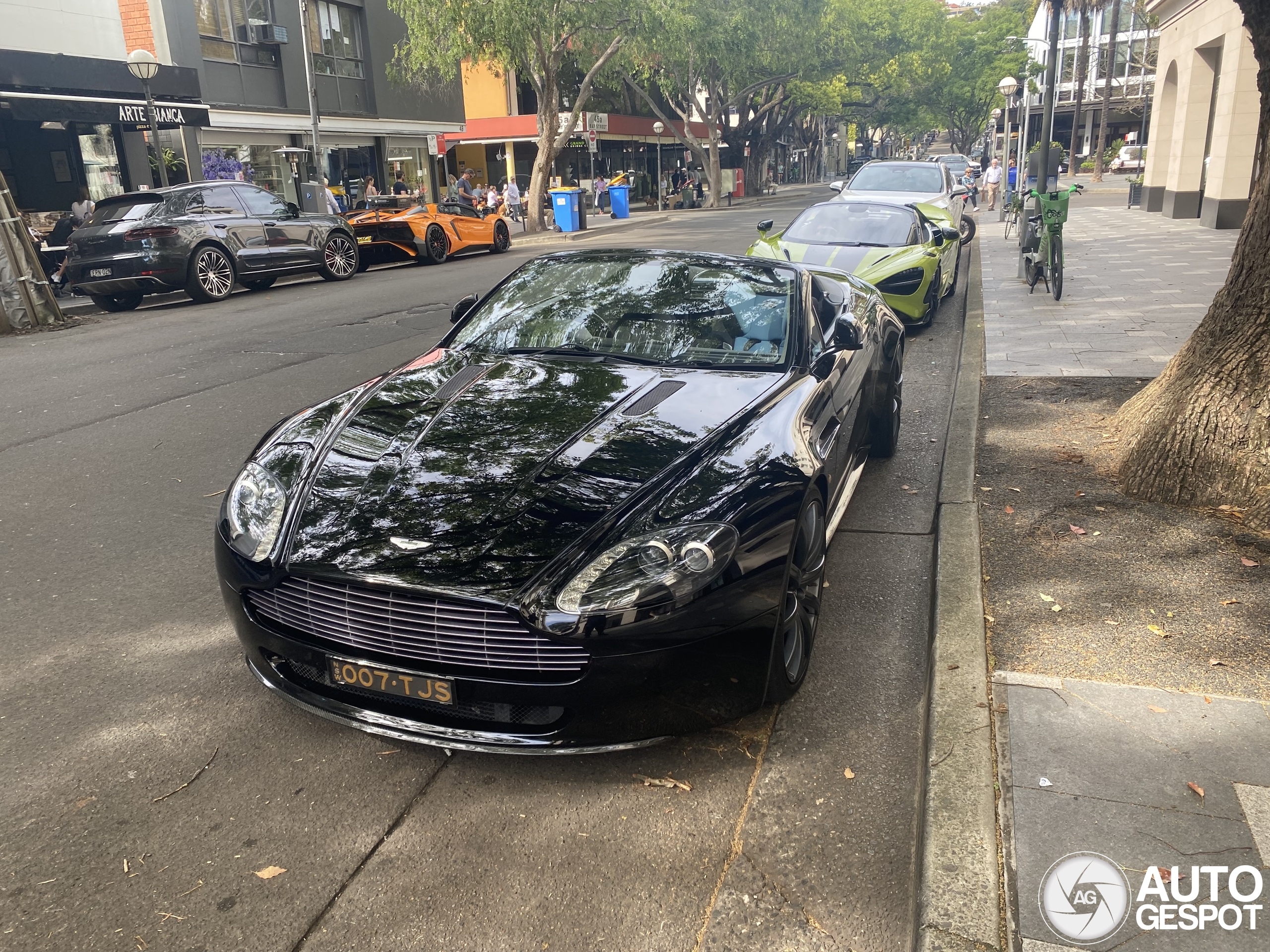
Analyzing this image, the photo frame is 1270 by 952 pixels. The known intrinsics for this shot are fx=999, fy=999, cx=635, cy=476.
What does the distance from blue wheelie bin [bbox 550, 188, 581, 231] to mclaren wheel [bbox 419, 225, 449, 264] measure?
31.2 feet

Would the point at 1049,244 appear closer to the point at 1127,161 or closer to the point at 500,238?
the point at 500,238

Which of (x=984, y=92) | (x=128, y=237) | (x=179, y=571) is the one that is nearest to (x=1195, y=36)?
(x=128, y=237)

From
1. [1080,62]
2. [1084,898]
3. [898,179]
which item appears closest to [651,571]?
[1084,898]

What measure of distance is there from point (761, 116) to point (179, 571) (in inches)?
1975

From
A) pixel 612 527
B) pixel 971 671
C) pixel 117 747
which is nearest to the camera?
pixel 612 527

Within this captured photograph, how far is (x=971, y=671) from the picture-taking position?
345cm

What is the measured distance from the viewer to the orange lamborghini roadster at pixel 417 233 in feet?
65.3

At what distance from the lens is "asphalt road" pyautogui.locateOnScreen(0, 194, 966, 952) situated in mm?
2484

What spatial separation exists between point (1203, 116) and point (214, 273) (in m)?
20.7

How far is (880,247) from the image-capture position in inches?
424

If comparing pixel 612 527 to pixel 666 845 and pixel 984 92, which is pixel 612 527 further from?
pixel 984 92

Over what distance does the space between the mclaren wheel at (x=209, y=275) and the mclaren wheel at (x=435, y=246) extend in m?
5.49

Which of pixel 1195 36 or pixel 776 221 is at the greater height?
pixel 1195 36

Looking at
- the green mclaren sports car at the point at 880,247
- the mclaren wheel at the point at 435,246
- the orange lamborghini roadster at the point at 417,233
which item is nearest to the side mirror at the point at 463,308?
the green mclaren sports car at the point at 880,247
